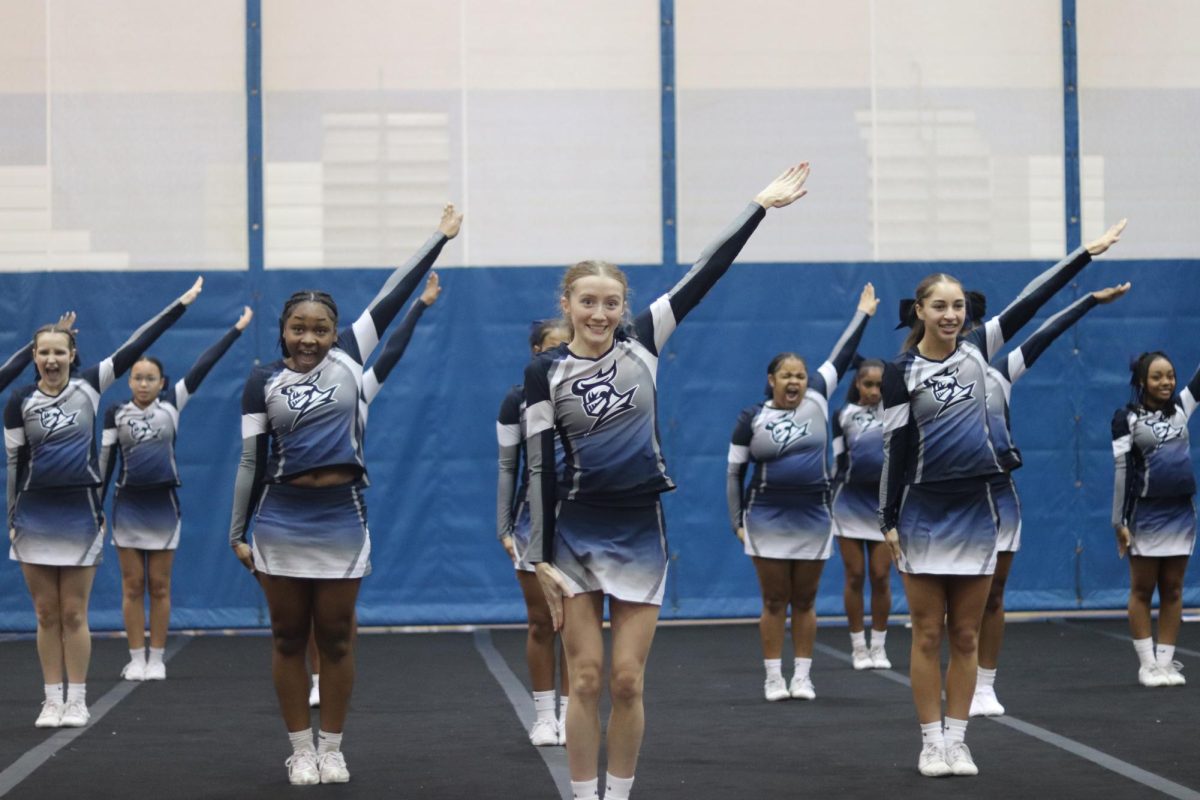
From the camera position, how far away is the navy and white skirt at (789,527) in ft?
29.9

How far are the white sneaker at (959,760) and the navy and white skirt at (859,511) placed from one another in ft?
13.3

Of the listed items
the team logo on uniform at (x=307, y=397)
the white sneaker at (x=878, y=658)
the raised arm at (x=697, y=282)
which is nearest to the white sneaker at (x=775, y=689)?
the white sneaker at (x=878, y=658)

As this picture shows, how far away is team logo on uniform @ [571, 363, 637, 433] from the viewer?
523 centimetres

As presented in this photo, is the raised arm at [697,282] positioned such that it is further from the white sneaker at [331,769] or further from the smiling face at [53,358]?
the smiling face at [53,358]

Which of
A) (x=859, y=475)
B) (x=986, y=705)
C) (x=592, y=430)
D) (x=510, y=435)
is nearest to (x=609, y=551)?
(x=592, y=430)

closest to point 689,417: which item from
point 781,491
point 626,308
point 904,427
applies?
point 781,491

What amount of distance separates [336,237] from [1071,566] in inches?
261

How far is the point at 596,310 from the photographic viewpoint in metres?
5.22

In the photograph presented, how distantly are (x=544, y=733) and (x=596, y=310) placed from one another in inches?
118

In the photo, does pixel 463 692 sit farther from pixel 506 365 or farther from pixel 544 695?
pixel 506 365

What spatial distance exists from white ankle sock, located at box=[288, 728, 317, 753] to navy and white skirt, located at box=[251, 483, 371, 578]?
68 centimetres

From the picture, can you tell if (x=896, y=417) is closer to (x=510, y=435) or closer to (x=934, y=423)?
(x=934, y=423)

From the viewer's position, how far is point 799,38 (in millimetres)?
14289

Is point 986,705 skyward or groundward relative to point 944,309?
groundward
